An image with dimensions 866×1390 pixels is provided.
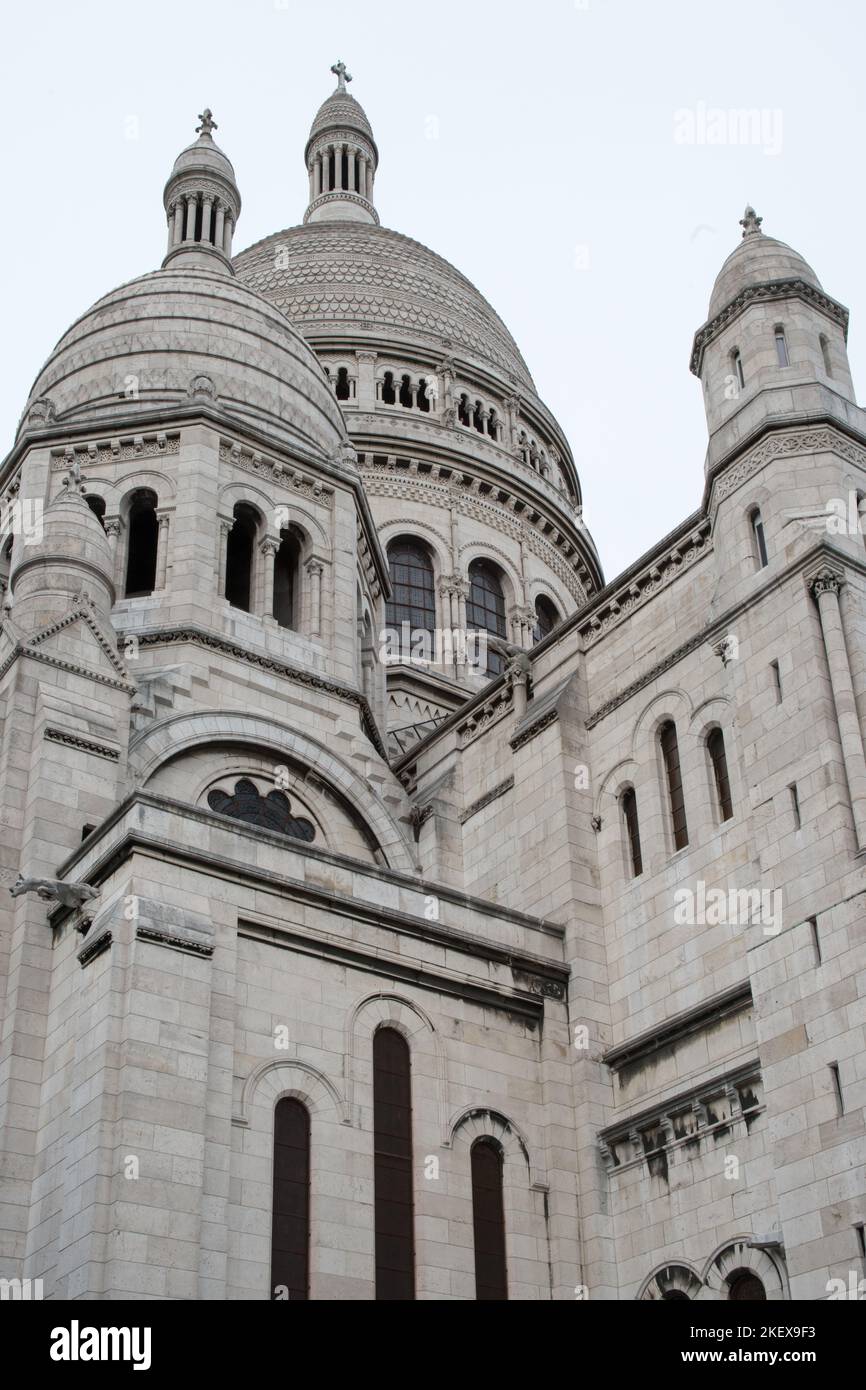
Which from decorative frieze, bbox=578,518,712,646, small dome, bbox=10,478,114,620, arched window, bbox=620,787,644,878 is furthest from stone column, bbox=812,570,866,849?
small dome, bbox=10,478,114,620

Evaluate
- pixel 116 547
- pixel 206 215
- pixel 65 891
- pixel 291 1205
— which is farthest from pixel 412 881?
pixel 206 215

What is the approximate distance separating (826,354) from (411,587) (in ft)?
77.5

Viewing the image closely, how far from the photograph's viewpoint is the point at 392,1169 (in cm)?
2580

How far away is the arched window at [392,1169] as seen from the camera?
2491 centimetres

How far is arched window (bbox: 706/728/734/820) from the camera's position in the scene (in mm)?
29047

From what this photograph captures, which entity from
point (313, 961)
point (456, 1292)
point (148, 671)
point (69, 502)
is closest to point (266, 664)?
point (148, 671)

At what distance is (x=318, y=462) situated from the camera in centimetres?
4047

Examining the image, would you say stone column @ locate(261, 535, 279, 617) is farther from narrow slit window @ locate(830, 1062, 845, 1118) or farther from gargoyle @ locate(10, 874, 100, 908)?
narrow slit window @ locate(830, 1062, 845, 1118)

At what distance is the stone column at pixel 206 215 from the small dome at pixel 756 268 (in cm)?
2057

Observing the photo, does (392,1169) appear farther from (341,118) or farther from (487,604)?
(341,118)

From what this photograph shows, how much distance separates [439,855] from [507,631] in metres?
21.1

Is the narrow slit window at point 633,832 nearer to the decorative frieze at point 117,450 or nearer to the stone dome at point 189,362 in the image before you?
the stone dome at point 189,362
